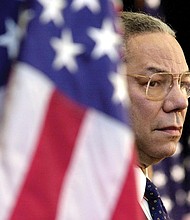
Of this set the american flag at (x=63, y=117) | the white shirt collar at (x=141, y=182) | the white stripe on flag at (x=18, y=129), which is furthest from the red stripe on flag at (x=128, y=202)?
the white shirt collar at (x=141, y=182)

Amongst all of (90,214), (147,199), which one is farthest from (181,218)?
(90,214)

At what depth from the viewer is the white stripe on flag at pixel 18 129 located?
0.71 metres

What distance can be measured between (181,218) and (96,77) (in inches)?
77.2

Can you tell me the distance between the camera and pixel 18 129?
72 cm

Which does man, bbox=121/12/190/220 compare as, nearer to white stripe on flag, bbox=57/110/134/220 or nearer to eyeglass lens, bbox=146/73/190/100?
eyeglass lens, bbox=146/73/190/100

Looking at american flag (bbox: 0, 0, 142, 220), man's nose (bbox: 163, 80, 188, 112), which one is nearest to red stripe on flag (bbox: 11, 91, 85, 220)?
american flag (bbox: 0, 0, 142, 220)

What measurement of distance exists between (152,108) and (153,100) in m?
0.02

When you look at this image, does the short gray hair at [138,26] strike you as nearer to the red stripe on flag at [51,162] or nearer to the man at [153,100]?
the man at [153,100]

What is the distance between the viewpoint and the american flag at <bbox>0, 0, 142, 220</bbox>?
2.35 feet

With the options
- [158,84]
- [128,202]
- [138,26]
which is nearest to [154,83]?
[158,84]

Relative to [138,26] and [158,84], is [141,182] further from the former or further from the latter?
[138,26]

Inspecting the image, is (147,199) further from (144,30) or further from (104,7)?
(104,7)

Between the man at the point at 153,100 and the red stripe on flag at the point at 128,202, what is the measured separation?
0.61 meters

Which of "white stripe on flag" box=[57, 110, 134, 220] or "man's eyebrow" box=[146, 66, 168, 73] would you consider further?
"man's eyebrow" box=[146, 66, 168, 73]
